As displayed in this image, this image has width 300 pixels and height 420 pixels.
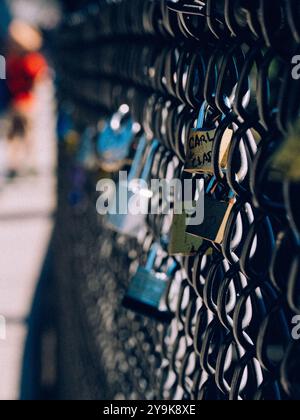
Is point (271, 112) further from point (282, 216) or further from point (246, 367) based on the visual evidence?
point (246, 367)

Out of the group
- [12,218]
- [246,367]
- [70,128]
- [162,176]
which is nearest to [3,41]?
[12,218]

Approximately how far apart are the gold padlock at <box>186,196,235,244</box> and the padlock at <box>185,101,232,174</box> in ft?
0.19

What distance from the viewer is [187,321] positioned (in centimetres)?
159

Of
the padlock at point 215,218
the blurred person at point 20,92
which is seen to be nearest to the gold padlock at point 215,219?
the padlock at point 215,218

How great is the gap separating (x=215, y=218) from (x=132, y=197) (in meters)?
0.77

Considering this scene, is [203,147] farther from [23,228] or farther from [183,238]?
[23,228]

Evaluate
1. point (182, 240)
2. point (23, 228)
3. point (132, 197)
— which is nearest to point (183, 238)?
point (182, 240)

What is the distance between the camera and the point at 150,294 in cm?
169

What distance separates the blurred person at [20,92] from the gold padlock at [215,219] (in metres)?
8.41

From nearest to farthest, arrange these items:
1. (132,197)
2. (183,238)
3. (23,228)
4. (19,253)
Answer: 1. (183,238)
2. (132,197)
3. (19,253)
4. (23,228)
